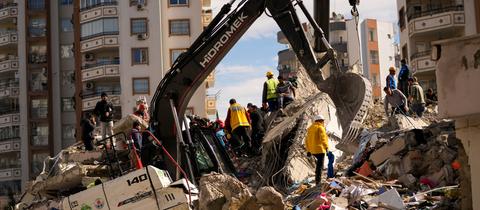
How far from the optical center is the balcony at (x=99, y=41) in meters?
60.0

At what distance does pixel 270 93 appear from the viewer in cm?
2322

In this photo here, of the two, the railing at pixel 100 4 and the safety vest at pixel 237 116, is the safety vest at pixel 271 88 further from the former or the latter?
the railing at pixel 100 4

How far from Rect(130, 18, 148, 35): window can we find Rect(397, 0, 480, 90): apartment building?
17354 millimetres

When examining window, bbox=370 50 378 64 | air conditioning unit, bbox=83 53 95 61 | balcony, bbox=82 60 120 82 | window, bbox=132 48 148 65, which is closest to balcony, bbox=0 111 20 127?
balcony, bbox=82 60 120 82

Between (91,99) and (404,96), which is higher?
(91,99)

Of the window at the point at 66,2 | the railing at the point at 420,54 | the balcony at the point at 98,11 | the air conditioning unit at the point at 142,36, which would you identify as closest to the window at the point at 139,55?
the air conditioning unit at the point at 142,36

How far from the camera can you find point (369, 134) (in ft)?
62.4

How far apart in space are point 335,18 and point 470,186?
73.7 m

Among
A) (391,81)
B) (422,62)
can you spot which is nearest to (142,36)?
(422,62)

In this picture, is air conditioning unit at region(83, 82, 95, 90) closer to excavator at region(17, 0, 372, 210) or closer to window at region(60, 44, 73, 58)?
window at region(60, 44, 73, 58)

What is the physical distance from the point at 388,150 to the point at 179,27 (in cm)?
4258

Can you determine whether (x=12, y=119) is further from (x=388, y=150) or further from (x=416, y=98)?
(x=388, y=150)

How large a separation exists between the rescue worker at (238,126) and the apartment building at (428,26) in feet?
82.5

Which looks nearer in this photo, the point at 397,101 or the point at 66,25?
the point at 397,101
